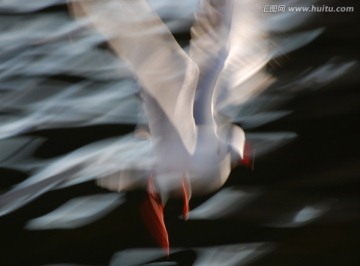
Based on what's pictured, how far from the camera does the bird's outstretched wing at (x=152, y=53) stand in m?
1.49

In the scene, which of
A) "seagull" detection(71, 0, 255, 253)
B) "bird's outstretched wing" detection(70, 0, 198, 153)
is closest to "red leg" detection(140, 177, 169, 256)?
"seagull" detection(71, 0, 255, 253)

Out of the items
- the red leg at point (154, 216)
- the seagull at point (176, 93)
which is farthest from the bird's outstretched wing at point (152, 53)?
the red leg at point (154, 216)

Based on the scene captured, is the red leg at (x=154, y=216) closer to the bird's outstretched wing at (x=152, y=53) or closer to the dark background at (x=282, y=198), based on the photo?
the dark background at (x=282, y=198)

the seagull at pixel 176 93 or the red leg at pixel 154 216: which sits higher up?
the seagull at pixel 176 93

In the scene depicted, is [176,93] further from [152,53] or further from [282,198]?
[282,198]

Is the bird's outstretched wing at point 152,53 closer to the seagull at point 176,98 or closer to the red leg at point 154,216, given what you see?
the seagull at point 176,98

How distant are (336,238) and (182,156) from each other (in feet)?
1.55

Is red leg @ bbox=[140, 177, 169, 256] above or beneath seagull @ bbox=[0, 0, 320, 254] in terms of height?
beneath

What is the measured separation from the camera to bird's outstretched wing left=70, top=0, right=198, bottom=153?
1.49 meters

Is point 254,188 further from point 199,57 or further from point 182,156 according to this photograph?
point 199,57

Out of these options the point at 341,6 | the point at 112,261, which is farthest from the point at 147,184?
the point at 341,6

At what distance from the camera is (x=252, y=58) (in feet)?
5.01

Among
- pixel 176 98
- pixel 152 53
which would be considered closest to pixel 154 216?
pixel 176 98

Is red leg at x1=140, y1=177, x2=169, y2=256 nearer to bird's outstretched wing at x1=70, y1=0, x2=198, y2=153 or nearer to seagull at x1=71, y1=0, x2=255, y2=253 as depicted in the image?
seagull at x1=71, y1=0, x2=255, y2=253
